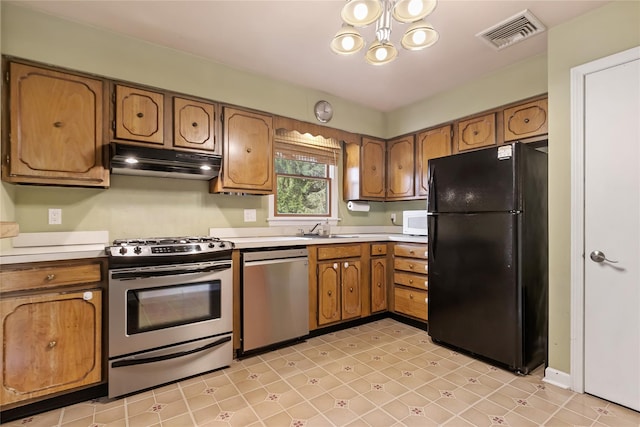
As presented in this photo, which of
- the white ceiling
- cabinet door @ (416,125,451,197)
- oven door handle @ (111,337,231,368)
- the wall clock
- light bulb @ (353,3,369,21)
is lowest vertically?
oven door handle @ (111,337,231,368)

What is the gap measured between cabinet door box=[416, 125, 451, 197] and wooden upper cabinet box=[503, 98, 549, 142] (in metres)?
0.61

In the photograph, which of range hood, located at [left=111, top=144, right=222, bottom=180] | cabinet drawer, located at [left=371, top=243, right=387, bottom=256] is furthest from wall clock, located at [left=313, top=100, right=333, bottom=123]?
cabinet drawer, located at [left=371, top=243, right=387, bottom=256]

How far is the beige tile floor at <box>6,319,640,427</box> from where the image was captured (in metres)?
1.80

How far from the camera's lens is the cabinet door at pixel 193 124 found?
264 centimetres

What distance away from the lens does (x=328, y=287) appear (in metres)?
3.13

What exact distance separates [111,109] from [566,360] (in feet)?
11.9

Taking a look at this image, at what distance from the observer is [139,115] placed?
248cm

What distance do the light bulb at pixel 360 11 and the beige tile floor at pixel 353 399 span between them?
2.15 meters

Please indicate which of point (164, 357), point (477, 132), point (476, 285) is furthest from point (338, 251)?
point (477, 132)

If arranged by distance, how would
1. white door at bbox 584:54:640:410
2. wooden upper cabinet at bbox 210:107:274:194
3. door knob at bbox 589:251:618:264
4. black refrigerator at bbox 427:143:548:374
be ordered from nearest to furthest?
white door at bbox 584:54:640:410, door knob at bbox 589:251:618:264, black refrigerator at bbox 427:143:548:374, wooden upper cabinet at bbox 210:107:274:194

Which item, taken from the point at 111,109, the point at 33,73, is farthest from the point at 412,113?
the point at 33,73

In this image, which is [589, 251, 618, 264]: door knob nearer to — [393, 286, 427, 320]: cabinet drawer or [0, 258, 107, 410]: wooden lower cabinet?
[393, 286, 427, 320]: cabinet drawer

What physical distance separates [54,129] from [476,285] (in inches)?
127

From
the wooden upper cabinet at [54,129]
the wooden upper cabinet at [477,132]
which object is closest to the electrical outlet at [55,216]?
the wooden upper cabinet at [54,129]
